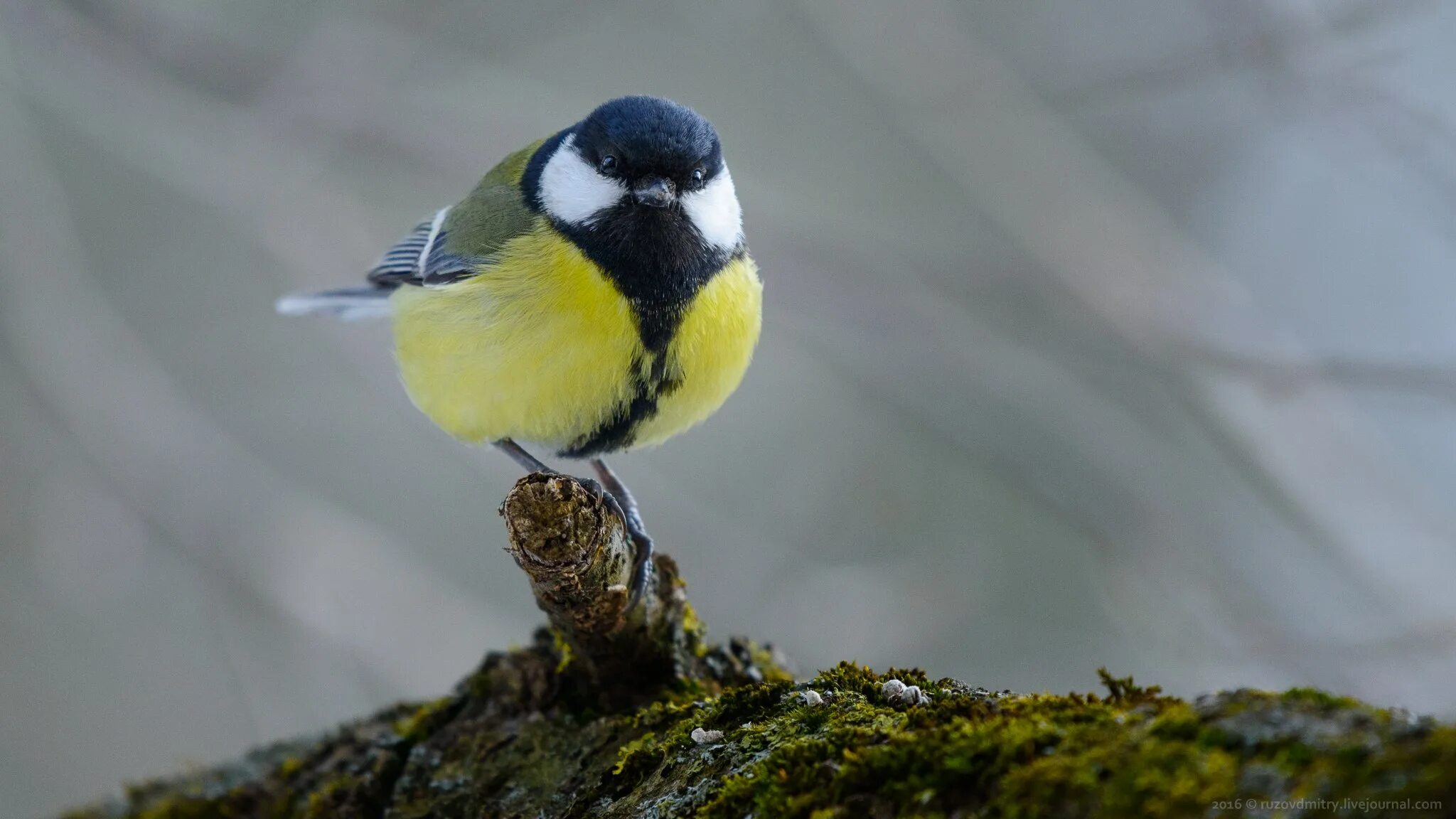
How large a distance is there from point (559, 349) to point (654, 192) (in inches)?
17.2

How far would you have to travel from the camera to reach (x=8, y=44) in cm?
381

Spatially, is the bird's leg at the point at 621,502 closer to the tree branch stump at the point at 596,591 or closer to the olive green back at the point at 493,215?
the tree branch stump at the point at 596,591

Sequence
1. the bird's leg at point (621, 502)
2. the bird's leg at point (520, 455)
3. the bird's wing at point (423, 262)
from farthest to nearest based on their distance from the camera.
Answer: the bird's leg at point (520, 455)
the bird's wing at point (423, 262)
the bird's leg at point (621, 502)

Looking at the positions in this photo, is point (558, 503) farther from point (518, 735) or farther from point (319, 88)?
point (319, 88)

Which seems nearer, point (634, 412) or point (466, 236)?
point (634, 412)

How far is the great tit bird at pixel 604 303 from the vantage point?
8.15 feet

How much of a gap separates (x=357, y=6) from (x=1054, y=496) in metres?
3.74

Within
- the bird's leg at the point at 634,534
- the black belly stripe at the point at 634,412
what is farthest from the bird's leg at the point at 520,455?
the black belly stripe at the point at 634,412

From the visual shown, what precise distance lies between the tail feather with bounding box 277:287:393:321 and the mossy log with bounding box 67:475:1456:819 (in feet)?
5.32

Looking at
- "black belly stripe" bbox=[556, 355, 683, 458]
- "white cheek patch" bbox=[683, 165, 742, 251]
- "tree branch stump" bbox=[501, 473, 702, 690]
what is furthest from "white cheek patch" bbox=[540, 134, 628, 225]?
"tree branch stump" bbox=[501, 473, 702, 690]

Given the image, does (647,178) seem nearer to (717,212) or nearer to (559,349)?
(717,212)

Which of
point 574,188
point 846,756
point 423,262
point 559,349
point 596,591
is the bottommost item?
point 846,756

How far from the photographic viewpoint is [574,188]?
2.76m

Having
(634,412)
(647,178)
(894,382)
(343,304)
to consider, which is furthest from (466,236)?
(894,382)
